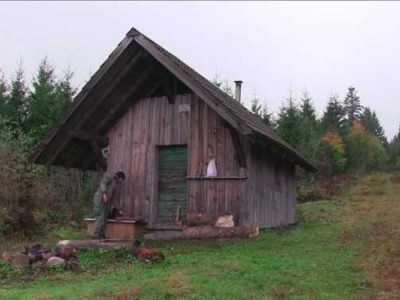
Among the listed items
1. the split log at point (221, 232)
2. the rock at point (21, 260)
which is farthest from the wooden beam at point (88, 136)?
the rock at point (21, 260)

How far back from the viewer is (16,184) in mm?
16844

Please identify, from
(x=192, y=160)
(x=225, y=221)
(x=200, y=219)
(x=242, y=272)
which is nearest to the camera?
(x=242, y=272)

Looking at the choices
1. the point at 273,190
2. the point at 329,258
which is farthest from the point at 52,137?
the point at 329,258

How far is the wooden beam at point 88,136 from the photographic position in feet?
46.7

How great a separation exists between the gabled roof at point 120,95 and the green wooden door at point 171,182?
1.77 metres

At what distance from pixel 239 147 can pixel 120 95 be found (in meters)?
3.75

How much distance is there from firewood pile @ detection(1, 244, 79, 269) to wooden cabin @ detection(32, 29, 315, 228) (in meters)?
4.27

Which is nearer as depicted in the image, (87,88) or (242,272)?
(242,272)

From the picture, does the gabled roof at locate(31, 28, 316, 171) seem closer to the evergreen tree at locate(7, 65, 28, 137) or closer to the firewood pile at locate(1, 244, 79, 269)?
the firewood pile at locate(1, 244, 79, 269)

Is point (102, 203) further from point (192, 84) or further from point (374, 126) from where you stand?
point (374, 126)

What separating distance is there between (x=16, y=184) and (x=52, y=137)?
3.74m

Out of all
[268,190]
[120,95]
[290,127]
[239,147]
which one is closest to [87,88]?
[120,95]

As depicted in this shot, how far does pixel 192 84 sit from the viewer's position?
12484 mm

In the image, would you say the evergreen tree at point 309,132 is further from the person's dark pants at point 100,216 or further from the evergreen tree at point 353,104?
the evergreen tree at point 353,104
